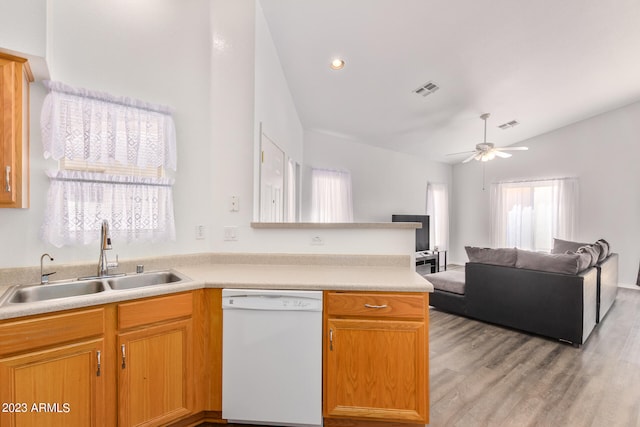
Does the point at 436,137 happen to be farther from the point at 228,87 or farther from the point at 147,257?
the point at 147,257

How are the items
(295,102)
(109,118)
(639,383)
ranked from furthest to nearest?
(295,102), (639,383), (109,118)

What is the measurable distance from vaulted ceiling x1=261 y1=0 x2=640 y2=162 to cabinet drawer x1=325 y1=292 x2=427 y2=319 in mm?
2302

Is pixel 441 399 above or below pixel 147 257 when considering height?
below

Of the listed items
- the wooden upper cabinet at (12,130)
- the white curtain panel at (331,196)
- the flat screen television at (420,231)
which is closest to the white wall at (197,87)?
the wooden upper cabinet at (12,130)

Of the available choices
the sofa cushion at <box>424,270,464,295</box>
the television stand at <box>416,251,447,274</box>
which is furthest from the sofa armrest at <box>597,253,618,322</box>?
the television stand at <box>416,251,447,274</box>

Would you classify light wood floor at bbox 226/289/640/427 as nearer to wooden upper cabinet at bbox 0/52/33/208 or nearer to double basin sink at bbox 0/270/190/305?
double basin sink at bbox 0/270/190/305

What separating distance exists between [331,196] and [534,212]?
14.6 feet

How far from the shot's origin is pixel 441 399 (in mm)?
2016

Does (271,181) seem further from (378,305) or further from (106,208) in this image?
(378,305)

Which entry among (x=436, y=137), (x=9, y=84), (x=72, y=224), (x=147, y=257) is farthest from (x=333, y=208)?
(x=9, y=84)

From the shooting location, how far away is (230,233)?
7.63 feet

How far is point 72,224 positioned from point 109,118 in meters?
0.71

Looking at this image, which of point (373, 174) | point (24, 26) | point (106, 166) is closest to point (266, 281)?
point (106, 166)

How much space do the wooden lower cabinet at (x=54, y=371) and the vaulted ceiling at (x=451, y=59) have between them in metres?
2.65
